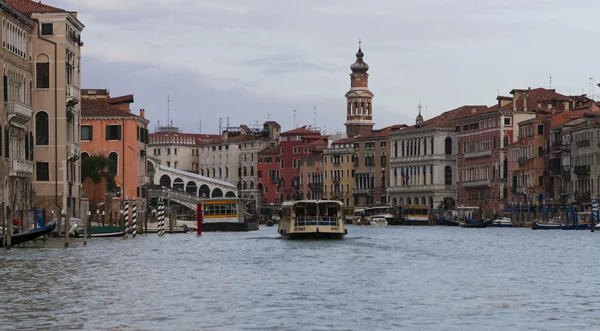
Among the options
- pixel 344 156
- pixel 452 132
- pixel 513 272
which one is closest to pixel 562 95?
pixel 452 132

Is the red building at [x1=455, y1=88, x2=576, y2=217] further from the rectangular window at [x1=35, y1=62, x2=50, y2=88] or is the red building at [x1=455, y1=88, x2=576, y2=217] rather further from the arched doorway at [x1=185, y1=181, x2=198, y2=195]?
the rectangular window at [x1=35, y1=62, x2=50, y2=88]

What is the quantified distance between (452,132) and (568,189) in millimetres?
28760

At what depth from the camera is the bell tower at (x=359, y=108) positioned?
14588cm

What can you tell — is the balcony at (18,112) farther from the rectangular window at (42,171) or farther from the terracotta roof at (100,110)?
the terracotta roof at (100,110)

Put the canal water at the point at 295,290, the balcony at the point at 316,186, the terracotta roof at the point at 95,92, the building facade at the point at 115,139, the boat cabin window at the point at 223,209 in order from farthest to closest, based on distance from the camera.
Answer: the balcony at the point at 316,186 < the terracotta roof at the point at 95,92 < the boat cabin window at the point at 223,209 < the building facade at the point at 115,139 < the canal water at the point at 295,290

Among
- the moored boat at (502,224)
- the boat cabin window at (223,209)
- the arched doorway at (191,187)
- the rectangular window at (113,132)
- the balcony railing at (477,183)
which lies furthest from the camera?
the arched doorway at (191,187)

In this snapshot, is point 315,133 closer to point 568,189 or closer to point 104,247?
point 568,189

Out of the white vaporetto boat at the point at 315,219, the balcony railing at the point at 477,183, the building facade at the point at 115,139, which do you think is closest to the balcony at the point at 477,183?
Result: the balcony railing at the point at 477,183

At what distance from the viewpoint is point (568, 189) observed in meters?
95.2

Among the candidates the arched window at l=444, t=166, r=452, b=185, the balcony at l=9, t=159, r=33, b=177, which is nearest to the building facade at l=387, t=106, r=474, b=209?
the arched window at l=444, t=166, r=452, b=185

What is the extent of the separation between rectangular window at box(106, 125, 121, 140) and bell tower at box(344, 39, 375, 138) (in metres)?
68.8

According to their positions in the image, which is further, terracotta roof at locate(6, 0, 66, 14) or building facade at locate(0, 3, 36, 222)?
terracotta roof at locate(6, 0, 66, 14)

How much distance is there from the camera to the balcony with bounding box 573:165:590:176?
91.6 m

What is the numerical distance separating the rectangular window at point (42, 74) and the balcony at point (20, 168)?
4.29m
